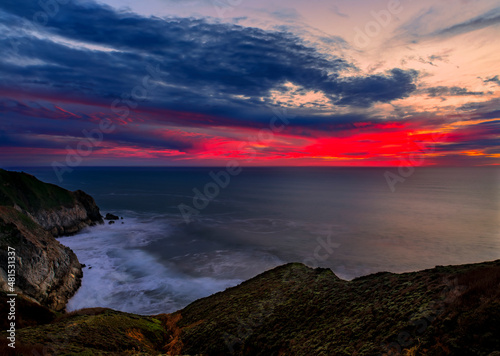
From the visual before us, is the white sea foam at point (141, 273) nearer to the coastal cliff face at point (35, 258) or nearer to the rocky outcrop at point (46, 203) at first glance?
the coastal cliff face at point (35, 258)

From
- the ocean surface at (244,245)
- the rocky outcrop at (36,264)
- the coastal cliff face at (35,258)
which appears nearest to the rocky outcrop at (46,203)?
the coastal cliff face at (35,258)

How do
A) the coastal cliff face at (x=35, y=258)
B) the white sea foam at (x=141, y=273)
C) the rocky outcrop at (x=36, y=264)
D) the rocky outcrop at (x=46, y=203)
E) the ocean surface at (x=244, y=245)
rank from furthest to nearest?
the rocky outcrop at (x=46, y=203) → the ocean surface at (x=244, y=245) → the white sea foam at (x=141, y=273) → the coastal cliff face at (x=35, y=258) → the rocky outcrop at (x=36, y=264)

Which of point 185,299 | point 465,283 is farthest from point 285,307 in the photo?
point 185,299

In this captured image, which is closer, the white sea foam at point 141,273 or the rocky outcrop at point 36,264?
the rocky outcrop at point 36,264

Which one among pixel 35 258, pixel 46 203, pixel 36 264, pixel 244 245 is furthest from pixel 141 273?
pixel 46 203

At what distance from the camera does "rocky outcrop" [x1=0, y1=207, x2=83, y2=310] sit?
26.9 m

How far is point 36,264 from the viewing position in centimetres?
2941

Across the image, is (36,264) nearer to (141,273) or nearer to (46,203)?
(141,273)

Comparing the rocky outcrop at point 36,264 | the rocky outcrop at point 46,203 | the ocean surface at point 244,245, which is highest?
the rocky outcrop at point 46,203

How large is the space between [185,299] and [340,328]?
2769cm

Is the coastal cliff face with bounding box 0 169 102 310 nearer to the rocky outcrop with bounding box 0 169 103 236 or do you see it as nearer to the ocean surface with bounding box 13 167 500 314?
the rocky outcrop with bounding box 0 169 103 236

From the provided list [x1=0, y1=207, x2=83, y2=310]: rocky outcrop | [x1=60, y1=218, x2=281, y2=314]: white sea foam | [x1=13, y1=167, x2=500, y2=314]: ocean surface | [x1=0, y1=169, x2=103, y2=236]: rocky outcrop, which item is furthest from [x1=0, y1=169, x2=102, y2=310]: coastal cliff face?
[x1=13, y1=167, x2=500, y2=314]: ocean surface

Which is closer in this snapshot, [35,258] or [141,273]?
[35,258]

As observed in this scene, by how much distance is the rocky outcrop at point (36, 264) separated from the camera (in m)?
26.9
